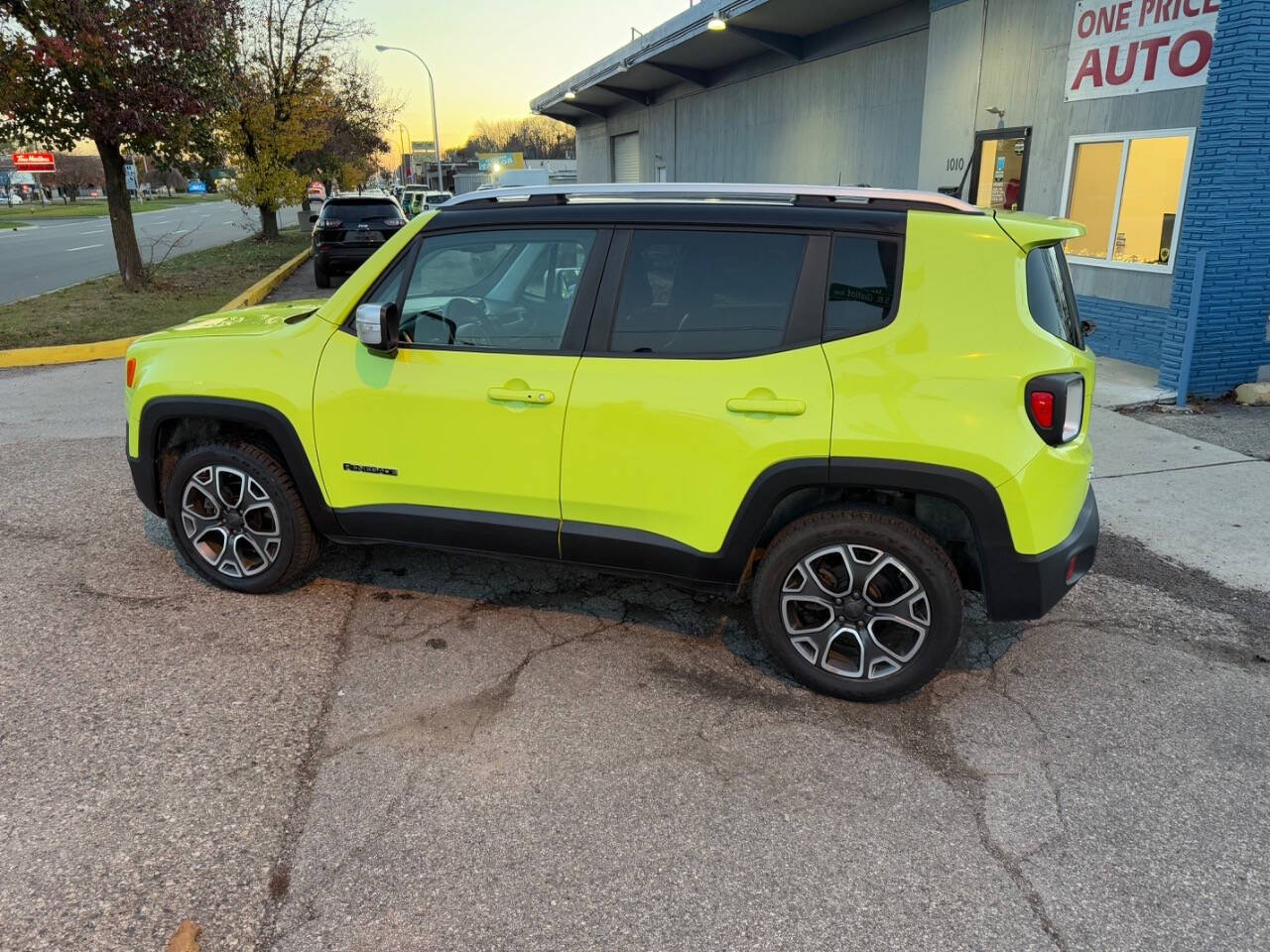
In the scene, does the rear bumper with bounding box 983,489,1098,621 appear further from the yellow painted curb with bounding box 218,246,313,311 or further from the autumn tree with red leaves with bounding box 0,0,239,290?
the autumn tree with red leaves with bounding box 0,0,239,290

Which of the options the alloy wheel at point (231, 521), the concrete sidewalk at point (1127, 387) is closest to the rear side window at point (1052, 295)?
the alloy wheel at point (231, 521)

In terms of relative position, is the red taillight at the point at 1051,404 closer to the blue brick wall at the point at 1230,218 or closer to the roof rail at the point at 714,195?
the roof rail at the point at 714,195

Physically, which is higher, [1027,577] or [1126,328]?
[1027,577]

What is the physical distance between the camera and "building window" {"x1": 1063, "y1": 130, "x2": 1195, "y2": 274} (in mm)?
8797

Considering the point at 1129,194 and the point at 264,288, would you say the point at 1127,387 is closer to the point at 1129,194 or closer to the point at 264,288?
the point at 1129,194

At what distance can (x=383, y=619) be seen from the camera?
13.2 feet

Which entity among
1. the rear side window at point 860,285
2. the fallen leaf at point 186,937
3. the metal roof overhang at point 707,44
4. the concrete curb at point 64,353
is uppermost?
the metal roof overhang at point 707,44

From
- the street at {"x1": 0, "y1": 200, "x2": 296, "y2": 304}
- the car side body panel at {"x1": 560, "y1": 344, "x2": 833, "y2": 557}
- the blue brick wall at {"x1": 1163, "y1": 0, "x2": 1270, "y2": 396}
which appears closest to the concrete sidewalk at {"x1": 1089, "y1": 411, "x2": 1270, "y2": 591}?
the blue brick wall at {"x1": 1163, "y1": 0, "x2": 1270, "y2": 396}

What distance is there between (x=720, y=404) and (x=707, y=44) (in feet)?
56.2

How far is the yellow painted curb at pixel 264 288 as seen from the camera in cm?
1343

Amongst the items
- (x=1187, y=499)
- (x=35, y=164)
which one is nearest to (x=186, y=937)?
(x=1187, y=499)

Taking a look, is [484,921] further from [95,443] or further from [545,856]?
[95,443]

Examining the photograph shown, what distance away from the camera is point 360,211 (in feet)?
54.0

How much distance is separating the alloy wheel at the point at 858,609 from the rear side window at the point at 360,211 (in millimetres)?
15000
